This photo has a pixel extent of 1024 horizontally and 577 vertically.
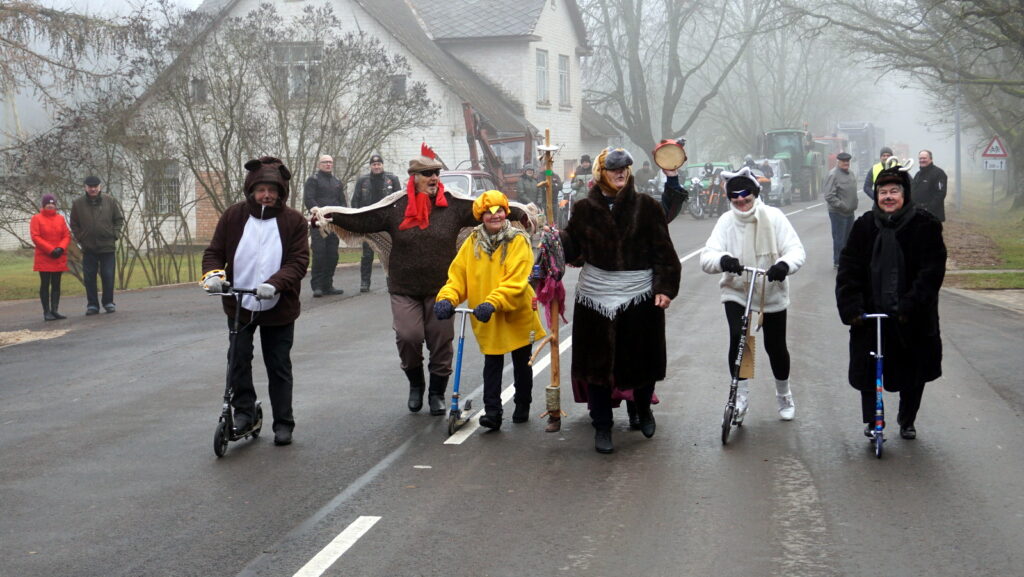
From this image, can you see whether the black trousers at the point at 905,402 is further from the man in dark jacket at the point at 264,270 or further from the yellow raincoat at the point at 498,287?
the man in dark jacket at the point at 264,270

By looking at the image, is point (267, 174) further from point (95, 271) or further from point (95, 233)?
point (95, 271)

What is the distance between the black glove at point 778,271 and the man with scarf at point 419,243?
2186 mm

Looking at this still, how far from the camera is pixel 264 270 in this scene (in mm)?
7859

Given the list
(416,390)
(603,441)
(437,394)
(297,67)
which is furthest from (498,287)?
(297,67)

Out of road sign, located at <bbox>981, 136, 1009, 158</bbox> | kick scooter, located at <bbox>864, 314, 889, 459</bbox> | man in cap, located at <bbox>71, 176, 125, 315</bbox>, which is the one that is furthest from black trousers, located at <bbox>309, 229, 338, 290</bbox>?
road sign, located at <bbox>981, 136, 1009, 158</bbox>

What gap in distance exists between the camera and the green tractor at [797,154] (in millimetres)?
52594

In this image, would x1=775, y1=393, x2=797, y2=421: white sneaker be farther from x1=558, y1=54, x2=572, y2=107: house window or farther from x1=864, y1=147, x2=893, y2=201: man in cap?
x1=558, y1=54, x2=572, y2=107: house window

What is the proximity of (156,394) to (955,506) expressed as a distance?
639cm

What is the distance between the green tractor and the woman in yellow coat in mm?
45761

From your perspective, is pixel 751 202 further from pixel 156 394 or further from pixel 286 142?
pixel 286 142

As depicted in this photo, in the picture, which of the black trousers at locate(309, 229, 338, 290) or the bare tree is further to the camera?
the bare tree

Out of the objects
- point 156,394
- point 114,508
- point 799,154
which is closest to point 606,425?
point 114,508

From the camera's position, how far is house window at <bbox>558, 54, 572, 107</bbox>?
151 ft

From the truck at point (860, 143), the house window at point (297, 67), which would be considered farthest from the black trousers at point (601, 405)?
the truck at point (860, 143)
